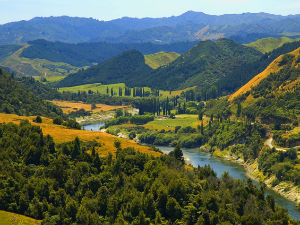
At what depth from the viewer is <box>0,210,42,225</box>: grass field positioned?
10256cm

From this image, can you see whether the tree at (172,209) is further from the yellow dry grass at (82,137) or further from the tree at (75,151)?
the yellow dry grass at (82,137)

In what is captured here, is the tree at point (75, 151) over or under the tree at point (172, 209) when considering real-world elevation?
over

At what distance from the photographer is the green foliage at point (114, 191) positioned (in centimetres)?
11524

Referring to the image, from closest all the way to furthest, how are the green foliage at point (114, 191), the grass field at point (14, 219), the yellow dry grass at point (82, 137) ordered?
the grass field at point (14, 219), the green foliage at point (114, 191), the yellow dry grass at point (82, 137)

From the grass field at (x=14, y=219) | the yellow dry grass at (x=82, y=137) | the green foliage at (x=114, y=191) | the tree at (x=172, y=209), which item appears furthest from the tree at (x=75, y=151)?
the tree at (x=172, y=209)

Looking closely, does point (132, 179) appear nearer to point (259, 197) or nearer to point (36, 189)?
point (36, 189)

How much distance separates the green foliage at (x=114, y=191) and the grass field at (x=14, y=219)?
11.6 ft

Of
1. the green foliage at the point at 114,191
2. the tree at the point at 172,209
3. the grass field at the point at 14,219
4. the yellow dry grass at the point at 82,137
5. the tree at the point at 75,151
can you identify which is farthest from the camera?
the yellow dry grass at the point at 82,137

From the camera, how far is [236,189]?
13075 cm

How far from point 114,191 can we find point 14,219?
3152cm

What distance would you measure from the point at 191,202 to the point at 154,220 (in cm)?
1307

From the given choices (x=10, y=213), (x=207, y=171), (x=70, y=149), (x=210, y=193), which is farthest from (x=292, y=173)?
(x=10, y=213)

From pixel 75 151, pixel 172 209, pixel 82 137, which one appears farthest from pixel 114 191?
pixel 82 137

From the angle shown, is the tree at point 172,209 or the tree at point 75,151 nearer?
the tree at point 172,209
